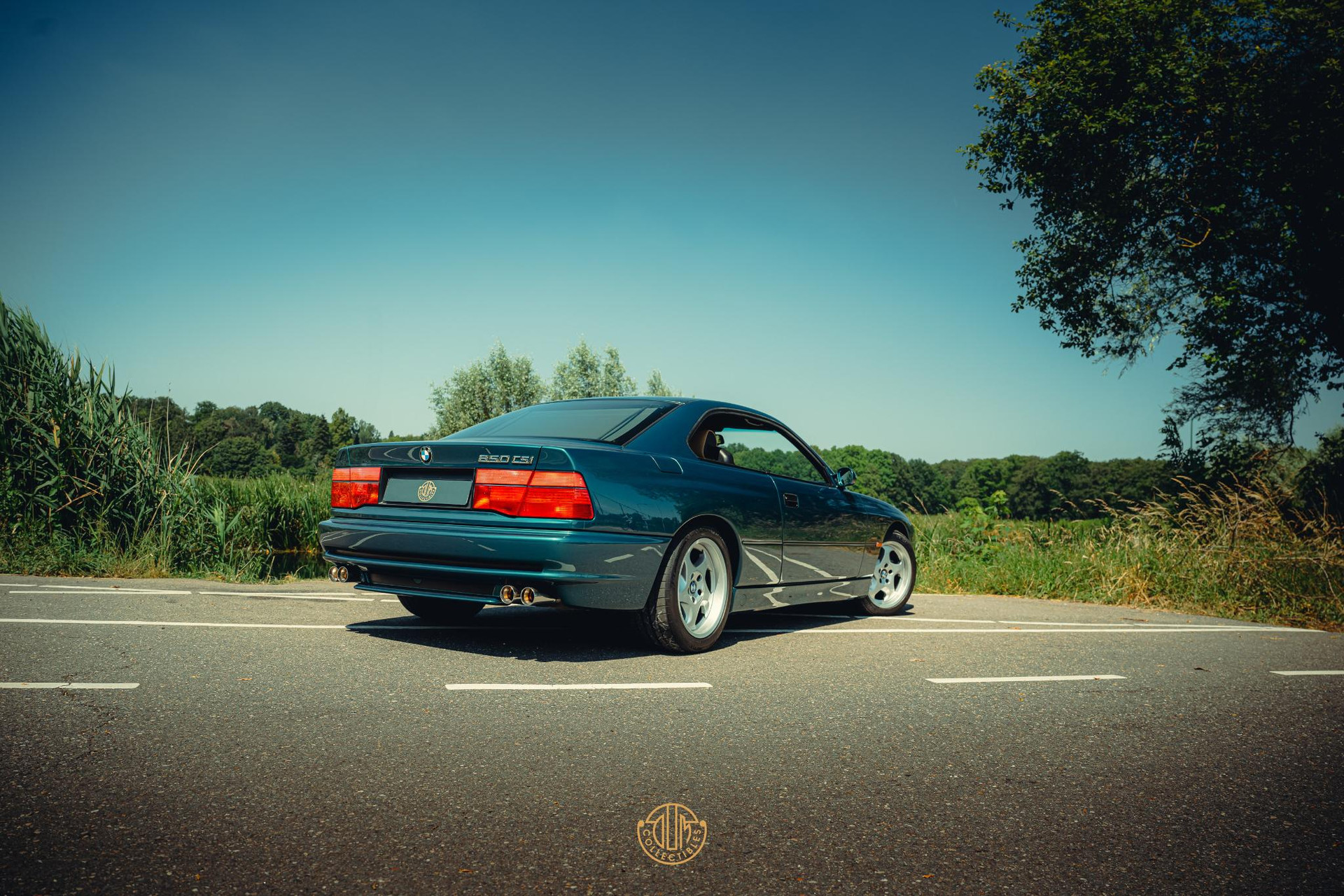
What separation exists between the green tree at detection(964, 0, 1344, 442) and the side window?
1264 centimetres

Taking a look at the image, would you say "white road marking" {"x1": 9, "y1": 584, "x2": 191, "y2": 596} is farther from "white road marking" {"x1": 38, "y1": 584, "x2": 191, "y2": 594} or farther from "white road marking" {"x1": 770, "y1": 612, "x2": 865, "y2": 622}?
"white road marking" {"x1": 770, "y1": 612, "x2": 865, "y2": 622}

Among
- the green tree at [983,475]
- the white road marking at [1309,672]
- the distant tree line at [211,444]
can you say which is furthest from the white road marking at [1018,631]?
the green tree at [983,475]

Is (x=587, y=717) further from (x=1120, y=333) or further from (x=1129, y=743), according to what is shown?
(x=1120, y=333)

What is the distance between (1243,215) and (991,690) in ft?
53.1

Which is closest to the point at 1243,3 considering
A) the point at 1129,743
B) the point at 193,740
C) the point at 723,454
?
the point at 723,454

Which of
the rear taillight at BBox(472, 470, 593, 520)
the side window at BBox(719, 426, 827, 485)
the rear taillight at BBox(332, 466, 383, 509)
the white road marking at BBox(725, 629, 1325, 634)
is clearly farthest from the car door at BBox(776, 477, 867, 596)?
the rear taillight at BBox(332, 466, 383, 509)

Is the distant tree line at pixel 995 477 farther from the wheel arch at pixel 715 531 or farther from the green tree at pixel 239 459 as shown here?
the green tree at pixel 239 459

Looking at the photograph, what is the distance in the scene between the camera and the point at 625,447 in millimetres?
4895

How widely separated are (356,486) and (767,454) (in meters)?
2.88

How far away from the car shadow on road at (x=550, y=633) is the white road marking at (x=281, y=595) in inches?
59.4

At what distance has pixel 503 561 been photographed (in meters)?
4.39

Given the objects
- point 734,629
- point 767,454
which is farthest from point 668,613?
point 767,454

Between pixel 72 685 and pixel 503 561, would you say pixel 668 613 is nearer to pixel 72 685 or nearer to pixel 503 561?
pixel 503 561

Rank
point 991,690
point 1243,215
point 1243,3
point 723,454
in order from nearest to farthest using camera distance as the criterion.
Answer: point 991,690
point 723,454
point 1243,3
point 1243,215
